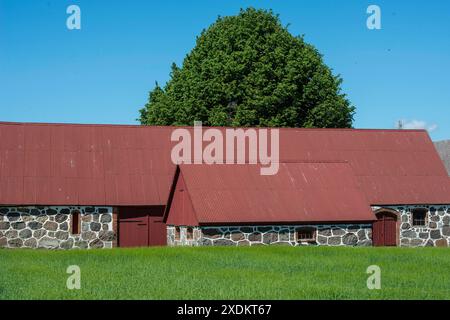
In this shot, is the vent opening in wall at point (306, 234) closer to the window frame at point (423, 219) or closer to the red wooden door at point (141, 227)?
the red wooden door at point (141, 227)

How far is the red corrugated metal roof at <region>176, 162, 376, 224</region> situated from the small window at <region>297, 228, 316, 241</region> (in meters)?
0.63

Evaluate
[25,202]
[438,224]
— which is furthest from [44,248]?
[438,224]

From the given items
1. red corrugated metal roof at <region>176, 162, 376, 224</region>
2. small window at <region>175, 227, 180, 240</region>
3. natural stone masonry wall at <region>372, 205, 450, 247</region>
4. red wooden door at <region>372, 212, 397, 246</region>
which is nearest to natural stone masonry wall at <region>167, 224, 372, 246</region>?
small window at <region>175, 227, 180, 240</region>

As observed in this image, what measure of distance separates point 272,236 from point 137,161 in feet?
31.3

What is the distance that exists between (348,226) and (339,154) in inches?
281

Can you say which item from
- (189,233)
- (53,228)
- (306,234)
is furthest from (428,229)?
(53,228)

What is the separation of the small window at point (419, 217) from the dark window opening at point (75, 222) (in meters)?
17.6

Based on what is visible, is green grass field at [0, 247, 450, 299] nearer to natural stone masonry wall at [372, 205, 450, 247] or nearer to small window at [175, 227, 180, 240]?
small window at [175, 227, 180, 240]

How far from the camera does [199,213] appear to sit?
126ft

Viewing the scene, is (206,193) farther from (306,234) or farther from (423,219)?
(423,219)

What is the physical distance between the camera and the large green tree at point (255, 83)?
54.8 metres

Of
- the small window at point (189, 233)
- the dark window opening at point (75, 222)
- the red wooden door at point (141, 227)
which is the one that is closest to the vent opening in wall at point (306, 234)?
the small window at point (189, 233)

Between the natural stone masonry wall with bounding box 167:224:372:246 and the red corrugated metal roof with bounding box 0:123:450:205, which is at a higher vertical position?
the red corrugated metal roof with bounding box 0:123:450:205

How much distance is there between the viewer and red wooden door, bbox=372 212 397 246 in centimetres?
4409
